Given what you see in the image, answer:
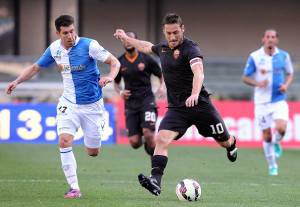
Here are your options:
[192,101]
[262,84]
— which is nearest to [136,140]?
[262,84]

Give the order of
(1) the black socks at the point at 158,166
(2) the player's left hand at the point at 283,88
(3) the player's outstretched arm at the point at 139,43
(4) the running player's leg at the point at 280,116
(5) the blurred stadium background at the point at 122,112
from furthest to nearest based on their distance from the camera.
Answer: (4) the running player's leg at the point at 280,116, (2) the player's left hand at the point at 283,88, (5) the blurred stadium background at the point at 122,112, (3) the player's outstretched arm at the point at 139,43, (1) the black socks at the point at 158,166

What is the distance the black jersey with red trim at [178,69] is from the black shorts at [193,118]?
4.0 inches

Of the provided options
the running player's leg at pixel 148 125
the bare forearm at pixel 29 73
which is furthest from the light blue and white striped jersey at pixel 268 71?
the bare forearm at pixel 29 73

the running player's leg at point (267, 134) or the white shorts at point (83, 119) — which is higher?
the white shorts at point (83, 119)

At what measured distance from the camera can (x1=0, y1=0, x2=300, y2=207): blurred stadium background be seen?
12594 mm

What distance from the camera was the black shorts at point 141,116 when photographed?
16453 millimetres

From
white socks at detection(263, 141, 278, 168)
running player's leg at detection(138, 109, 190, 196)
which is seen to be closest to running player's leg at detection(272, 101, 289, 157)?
white socks at detection(263, 141, 278, 168)

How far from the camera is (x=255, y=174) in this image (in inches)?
624

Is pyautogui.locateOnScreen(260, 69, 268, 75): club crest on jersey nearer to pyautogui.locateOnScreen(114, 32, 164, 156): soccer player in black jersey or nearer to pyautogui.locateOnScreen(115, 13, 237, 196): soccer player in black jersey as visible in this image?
pyautogui.locateOnScreen(114, 32, 164, 156): soccer player in black jersey

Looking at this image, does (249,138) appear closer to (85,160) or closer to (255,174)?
(85,160)

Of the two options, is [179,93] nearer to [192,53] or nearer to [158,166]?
[192,53]

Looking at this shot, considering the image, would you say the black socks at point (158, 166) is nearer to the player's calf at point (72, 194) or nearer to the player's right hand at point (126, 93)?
the player's calf at point (72, 194)

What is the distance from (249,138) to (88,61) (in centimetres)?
1205

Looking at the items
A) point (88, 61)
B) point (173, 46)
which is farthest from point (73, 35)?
point (173, 46)
